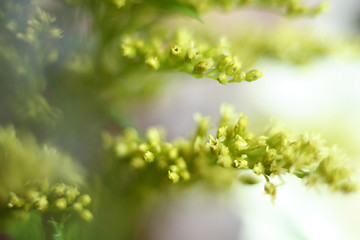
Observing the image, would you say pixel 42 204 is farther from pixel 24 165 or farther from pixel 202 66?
pixel 202 66

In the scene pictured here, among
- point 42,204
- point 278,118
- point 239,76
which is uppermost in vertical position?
point 278,118

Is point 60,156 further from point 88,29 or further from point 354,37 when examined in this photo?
point 354,37

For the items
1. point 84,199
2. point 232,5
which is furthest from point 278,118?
point 84,199

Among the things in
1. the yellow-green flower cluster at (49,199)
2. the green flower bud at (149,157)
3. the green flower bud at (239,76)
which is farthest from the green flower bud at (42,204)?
the green flower bud at (239,76)

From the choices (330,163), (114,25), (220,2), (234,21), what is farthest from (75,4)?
(234,21)

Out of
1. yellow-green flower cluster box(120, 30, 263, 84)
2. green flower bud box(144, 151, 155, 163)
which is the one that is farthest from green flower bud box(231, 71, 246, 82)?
green flower bud box(144, 151, 155, 163)
